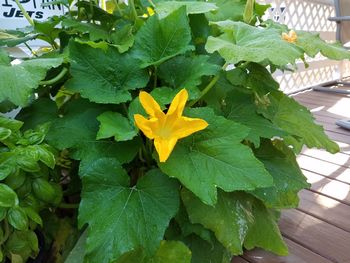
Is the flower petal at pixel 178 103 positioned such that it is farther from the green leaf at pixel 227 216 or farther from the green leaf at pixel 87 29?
the green leaf at pixel 87 29

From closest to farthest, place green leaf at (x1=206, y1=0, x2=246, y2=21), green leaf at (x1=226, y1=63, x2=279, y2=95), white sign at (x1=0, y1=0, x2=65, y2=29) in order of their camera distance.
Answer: green leaf at (x1=226, y1=63, x2=279, y2=95) < green leaf at (x1=206, y1=0, x2=246, y2=21) < white sign at (x1=0, y1=0, x2=65, y2=29)

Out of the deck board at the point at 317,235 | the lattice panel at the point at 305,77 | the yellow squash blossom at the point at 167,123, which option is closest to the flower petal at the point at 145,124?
the yellow squash blossom at the point at 167,123

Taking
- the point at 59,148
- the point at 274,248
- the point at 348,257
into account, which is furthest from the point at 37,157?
the point at 348,257

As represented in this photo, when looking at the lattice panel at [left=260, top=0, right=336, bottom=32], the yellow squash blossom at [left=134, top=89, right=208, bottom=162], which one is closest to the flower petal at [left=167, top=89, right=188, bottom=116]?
the yellow squash blossom at [left=134, top=89, right=208, bottom=162]

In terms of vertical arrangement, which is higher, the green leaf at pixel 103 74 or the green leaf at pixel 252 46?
the green leaf at pixel 252 46

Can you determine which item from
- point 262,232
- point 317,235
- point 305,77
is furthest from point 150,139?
point 305,77

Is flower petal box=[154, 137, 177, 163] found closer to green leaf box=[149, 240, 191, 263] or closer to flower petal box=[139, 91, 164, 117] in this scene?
flower petal box=[139, 91, 164, 117]
